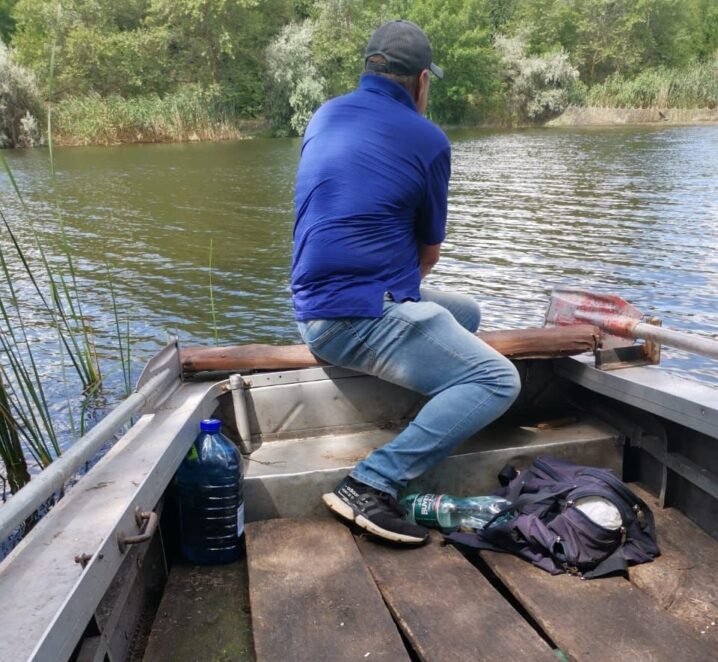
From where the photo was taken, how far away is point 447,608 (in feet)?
7.04

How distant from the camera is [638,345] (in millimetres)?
3086

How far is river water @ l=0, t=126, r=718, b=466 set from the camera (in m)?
7.68

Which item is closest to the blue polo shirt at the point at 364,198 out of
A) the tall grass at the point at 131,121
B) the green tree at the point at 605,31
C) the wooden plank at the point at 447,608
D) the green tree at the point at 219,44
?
the wooden plank at the point at 447,608

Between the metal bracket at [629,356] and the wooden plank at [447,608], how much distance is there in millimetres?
1065

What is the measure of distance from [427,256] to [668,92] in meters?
37.5

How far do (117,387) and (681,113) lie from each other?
115 feet

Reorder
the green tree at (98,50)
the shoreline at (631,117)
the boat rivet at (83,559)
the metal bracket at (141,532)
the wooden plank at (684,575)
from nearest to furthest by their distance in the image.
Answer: the boat rivet at (83,559) → the metal bracket at (141,532) → the wooden plank at (684,575) → the shoreline at (631,117) → the green tree at (98,50)

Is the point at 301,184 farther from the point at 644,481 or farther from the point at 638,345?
the point at 644,481

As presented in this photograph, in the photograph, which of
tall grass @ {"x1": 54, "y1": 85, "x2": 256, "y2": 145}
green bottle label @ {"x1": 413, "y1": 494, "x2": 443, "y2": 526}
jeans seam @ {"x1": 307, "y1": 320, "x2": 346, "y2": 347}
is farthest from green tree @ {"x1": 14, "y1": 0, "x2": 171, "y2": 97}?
green bottle label @ {"x1": 413, "y1": 494, "x2": 443, "y2": 526}

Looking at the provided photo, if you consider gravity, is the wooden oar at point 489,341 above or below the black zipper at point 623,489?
above

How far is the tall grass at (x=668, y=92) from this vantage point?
1390 inches

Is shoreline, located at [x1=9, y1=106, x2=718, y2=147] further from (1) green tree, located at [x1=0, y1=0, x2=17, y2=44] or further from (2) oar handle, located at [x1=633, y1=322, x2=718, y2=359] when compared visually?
(2) oar handle, located at [x1=633, y1=322, x2=718, y2=359]

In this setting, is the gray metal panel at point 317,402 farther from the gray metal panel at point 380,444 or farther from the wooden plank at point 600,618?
the wooden plank at point 600,618

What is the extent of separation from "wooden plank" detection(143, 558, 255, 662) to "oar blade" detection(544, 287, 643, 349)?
177cm
